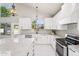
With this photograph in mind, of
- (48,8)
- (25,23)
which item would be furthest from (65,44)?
(25,23)

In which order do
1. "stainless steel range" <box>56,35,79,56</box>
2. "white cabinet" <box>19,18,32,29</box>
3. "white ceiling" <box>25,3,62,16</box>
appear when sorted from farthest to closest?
1. "white cabinet" <box>19,18,32,29</box>
2. "white ceiling" <box>25,3,62,16</box>
3. "stainless steel range" <box>56,35,79,56</box>

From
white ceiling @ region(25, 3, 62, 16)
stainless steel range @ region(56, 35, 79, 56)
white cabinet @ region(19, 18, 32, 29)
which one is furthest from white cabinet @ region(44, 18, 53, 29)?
stainless steel range @ region(56, 35, 79, 56)

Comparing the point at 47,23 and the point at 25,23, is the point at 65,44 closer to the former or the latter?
the point at 47,23

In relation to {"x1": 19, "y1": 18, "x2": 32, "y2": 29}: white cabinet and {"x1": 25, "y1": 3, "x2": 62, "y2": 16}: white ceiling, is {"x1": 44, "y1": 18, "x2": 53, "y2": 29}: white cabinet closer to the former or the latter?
{"x1": 25, "y1": 3, "x2": 62, "y2": 16}: white ceiling

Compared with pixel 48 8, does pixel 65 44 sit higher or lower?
lower

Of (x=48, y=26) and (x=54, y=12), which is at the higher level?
(x=54, y=12)

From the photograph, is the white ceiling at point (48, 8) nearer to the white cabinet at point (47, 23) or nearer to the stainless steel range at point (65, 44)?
the white cabinet at point (47, 23)

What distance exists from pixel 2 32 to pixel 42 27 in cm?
177

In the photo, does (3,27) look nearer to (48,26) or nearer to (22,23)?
(22,23)

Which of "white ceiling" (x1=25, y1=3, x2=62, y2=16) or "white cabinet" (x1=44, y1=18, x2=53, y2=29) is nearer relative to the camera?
"white ceiling" (x1=25, y1=3, x2=62, y2=16)

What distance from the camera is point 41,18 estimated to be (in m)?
4.81

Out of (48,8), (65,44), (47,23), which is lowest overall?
(65,44)

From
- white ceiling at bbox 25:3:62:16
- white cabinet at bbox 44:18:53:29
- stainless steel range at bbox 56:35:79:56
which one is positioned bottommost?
stainless steel range at bbox 56:35:79:56

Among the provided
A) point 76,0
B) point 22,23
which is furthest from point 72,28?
point 76,0
